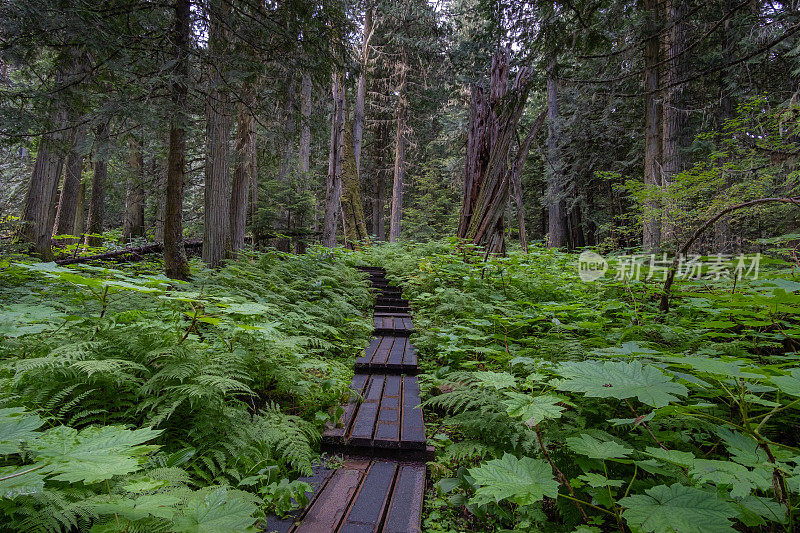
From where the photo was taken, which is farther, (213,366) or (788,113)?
(788,113)

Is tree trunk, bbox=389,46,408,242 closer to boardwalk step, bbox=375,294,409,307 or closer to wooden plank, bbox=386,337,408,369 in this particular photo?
boardwalk step, bbox=375,294,409,307

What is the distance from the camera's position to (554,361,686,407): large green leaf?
1296 millimetres

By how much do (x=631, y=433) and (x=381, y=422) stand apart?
69.8 inches

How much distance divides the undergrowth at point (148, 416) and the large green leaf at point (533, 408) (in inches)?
49.0

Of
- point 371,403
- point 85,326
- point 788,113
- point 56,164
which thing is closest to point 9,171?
point 56,164

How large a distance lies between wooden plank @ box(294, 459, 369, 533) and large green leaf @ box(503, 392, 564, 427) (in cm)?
115

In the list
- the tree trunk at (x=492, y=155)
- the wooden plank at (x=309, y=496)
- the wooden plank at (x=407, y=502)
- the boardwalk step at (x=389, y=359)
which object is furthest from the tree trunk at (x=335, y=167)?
the wooden plank at (x=407, y=502)

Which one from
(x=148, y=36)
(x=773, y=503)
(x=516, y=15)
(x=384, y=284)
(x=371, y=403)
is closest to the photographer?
(x=773, y=503)

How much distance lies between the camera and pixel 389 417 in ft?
9.68

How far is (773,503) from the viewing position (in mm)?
1302

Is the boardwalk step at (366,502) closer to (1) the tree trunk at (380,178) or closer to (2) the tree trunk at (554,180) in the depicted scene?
(2) the tree trunk at (554,180)

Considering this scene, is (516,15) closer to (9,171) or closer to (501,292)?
(501,292)

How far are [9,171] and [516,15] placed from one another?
26676mm

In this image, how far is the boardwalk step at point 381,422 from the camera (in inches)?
102
